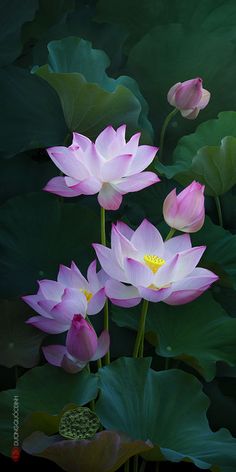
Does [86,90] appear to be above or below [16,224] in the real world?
above

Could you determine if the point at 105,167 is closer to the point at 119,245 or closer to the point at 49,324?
the point at 119,245

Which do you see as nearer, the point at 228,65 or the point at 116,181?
the point at 116,181

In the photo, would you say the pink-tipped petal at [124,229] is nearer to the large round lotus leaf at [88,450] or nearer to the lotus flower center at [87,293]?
the lotus flower center at [87,293]

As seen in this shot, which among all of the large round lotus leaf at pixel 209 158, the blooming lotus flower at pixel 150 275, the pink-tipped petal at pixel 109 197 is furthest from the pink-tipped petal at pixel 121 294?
the large round lotus leaf at pixel 209 158

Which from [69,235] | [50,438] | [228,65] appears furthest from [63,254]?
[228,65]

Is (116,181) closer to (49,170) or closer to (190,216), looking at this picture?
(190,216)

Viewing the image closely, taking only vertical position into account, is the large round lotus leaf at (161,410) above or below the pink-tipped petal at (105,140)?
below

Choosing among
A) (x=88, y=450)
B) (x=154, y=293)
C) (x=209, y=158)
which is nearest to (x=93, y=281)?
(x=154, y=293)

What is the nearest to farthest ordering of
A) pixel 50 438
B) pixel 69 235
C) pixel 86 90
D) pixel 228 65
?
pixel 50 438
pixel 86 90
pixel 69 235
pixel 228 65
